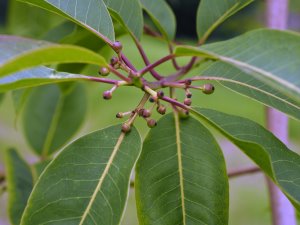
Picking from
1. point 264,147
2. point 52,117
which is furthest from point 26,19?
point 264,147

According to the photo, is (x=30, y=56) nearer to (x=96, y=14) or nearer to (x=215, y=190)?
(x=96, y=14)

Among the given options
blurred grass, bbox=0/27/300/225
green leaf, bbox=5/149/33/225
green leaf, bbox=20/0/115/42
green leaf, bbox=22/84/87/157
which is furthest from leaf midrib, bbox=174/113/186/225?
blurred grass, bbox=0/27/300/225

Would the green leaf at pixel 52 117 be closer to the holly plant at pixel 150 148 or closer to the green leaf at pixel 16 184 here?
the green leaf at pixel 16 184

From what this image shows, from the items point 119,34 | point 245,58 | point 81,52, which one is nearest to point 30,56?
point 81,52

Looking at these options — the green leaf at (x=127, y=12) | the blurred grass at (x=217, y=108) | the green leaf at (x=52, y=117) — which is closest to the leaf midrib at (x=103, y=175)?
the green leaf at (x=127, y=12)

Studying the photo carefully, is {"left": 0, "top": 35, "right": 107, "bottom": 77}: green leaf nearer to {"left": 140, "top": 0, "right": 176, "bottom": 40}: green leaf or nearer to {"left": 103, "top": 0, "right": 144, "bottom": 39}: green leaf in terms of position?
{"left": 103, "top": 0, "right": 144, "bottom": 39}: green leaf

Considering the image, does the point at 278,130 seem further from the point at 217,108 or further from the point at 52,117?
the point at 217,108
